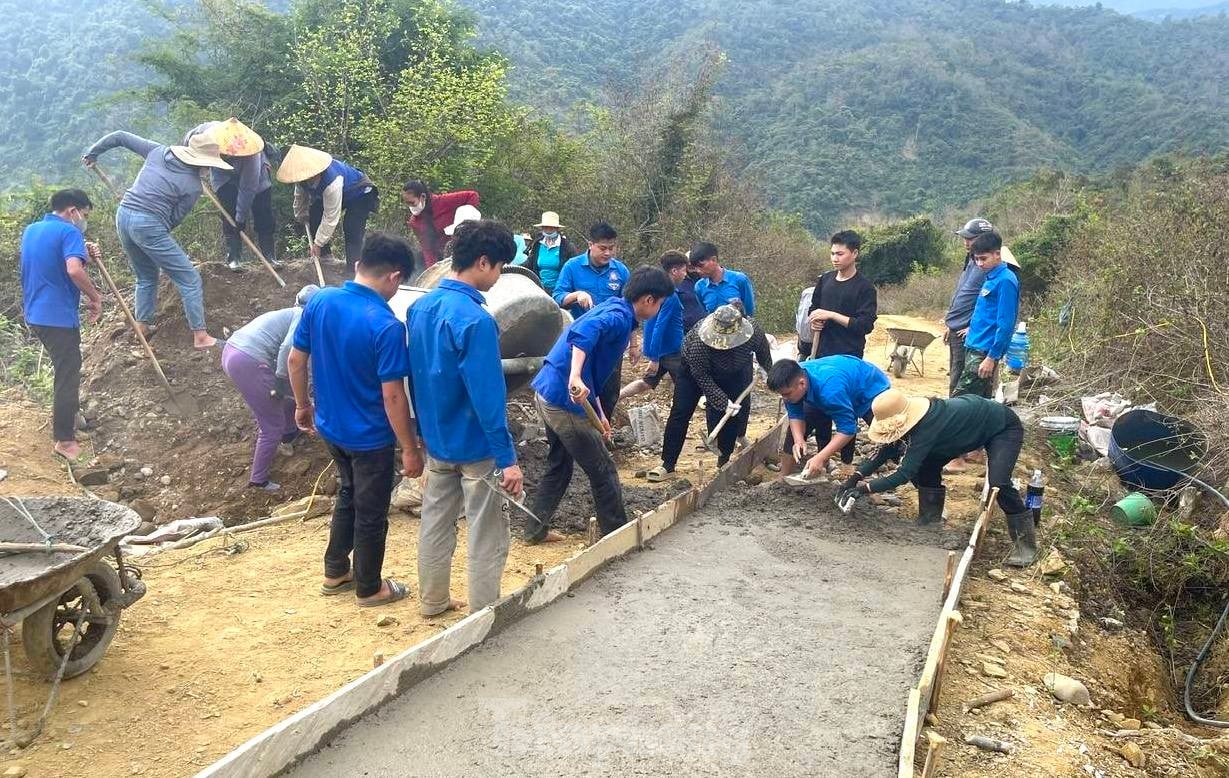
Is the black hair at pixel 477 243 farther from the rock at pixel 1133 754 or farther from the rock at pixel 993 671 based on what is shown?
the rock at pixel 1133 754

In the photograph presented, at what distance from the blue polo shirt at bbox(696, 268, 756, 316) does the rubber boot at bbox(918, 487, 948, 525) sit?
6.57 ft

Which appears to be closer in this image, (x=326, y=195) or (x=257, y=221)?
(x=326, y=195)

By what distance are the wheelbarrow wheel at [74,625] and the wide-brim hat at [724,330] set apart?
367cm

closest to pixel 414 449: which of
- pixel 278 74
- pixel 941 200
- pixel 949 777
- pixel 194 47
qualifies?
pixel 949 777

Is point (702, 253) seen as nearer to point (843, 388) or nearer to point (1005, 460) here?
point (843, 388)

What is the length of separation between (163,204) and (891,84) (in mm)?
44132

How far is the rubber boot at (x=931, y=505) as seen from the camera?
488cm

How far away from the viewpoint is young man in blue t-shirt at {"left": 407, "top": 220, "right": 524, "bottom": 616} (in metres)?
3.32

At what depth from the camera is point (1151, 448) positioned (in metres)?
5.82

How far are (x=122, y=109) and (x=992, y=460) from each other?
88.1ft

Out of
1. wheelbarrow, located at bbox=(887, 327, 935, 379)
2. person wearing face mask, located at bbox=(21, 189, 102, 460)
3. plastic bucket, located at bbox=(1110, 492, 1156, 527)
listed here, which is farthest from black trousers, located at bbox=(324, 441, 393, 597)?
wheelbarrow, located at bbox=(887, 327, 935, 379)

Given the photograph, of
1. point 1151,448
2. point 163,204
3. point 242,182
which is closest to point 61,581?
point 163,204

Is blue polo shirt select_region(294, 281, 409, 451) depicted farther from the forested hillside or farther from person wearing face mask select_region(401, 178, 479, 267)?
the forested hillside

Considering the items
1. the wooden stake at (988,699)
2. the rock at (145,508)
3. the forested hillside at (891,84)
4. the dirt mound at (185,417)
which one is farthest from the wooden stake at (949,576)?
the forested hillside at (891,84)
